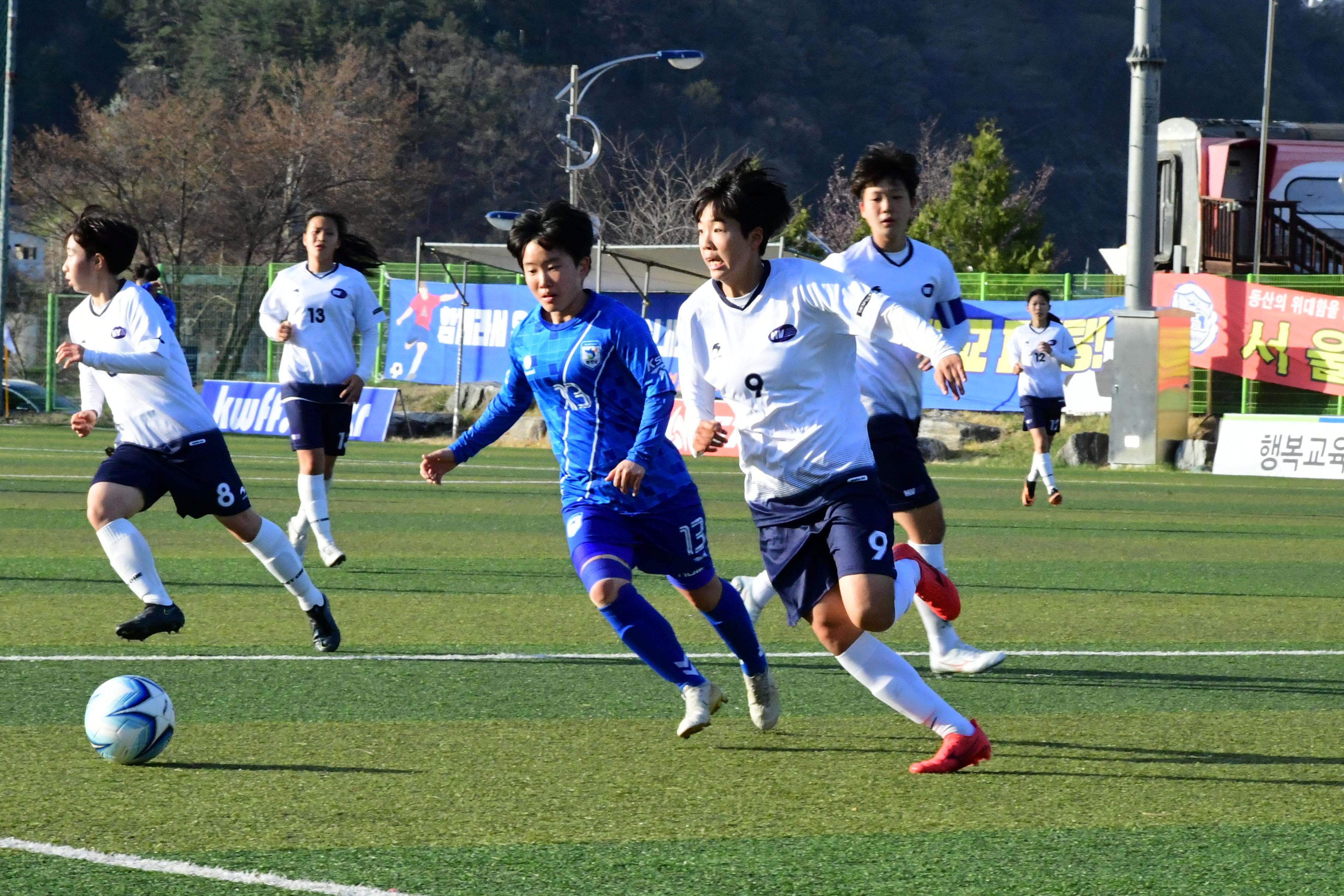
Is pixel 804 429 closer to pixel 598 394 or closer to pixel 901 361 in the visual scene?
pixel 598 394

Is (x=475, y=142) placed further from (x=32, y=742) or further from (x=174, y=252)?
(x=32, y=742)

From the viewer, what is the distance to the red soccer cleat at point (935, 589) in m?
6.15

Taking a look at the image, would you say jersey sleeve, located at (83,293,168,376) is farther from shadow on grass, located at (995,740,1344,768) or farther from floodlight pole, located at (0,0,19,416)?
floodlight pole, located at (0,0,19,416)

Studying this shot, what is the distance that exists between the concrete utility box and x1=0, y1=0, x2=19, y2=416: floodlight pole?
18325mm

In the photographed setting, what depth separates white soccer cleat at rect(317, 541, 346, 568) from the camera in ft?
33.4

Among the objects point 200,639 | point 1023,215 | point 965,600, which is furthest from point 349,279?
point 1023,215

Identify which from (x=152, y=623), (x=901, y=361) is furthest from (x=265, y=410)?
(x=901, y=361)

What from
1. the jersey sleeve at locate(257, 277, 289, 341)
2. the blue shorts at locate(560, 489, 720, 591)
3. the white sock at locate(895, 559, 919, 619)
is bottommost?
the white sock at locate(895, 559, 919, 619)

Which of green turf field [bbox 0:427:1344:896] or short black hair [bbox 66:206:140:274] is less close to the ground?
short black hair [bbox 66:206:140:274]

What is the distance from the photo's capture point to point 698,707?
5.39 m

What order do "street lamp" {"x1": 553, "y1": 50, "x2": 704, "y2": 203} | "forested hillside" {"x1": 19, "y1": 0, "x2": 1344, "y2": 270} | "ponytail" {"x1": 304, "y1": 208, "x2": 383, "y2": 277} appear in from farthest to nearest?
1. "forested hillside" {"x1": 19, "y1": 0, "x2": 1344, "y2": 270}
2. "street lamp" {"x1": 553, "y1": 50, "x2": 704, "y2": 203}
3. "ponytail" {"x1": 304, "y1": 208, "x2": 383, "y2": 277}

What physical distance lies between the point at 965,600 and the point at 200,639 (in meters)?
4.15

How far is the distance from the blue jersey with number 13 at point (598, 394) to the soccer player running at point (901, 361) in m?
1.44

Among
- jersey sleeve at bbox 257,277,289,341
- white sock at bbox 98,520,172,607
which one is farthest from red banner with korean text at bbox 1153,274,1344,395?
white sock at bbox 98,520,172,607
